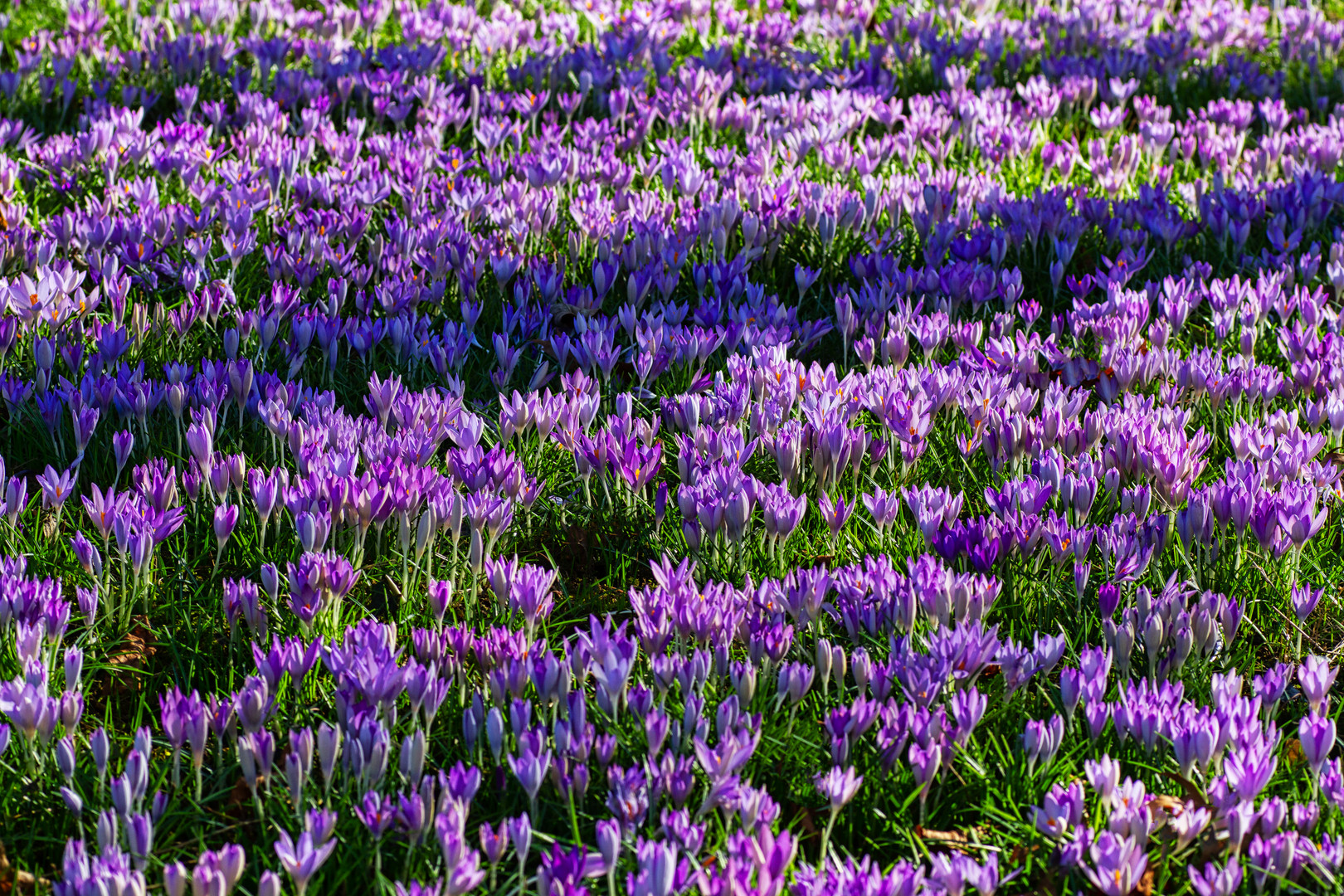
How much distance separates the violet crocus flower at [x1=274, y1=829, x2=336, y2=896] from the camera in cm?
185

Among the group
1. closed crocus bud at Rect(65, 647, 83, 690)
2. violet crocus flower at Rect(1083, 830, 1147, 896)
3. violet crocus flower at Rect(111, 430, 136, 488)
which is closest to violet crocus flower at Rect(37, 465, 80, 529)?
violet crocus flower at Rect(111, 430, 136, 488)

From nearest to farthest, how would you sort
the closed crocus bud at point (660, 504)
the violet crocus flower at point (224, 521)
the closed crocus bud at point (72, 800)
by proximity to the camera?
the closed crocus bud at point (72, 800) < the violet crocus flower at point (224, 521) < the closed crocus bud at point (660, 504)

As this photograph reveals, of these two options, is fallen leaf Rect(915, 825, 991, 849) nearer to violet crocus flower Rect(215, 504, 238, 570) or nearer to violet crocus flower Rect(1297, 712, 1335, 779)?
violet crocus flower Rect(1297, 712, 1335, 779)

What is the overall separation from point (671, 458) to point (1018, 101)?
13.4 feet

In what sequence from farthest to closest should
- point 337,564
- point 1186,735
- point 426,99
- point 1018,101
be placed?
1. point 1018,101
2. point 426,99
3. point 337,564
4. point 1186,735

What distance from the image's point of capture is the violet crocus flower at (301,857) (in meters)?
1.85

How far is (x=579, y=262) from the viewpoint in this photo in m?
4.43

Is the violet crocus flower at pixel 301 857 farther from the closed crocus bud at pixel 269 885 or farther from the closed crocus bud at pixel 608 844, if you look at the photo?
the closed crocus bud at pixel 608 844

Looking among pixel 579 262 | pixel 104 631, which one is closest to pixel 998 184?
pixel 579 262

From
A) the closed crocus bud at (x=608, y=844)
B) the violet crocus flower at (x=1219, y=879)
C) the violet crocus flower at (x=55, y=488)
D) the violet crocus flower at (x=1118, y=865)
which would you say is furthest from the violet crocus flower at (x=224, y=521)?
the violet crocus flower at (x=1219, y=879)

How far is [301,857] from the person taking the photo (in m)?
1.86

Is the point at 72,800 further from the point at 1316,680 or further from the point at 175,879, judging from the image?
the point at 1316,680

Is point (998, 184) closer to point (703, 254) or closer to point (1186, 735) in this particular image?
point (703, 254)

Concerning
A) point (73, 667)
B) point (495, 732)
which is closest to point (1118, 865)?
point (495, 732)
